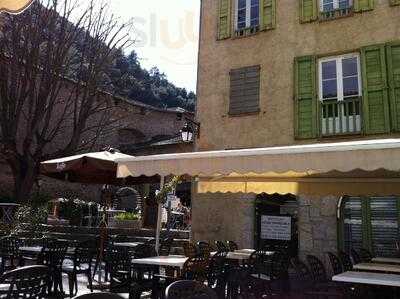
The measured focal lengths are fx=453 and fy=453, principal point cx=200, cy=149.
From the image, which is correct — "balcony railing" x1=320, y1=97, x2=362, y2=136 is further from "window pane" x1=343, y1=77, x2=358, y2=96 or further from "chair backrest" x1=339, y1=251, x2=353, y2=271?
"chair backrest" x1=339, y1=251, x2=353, y2=271

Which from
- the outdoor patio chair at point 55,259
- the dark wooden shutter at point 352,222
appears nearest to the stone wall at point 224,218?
the dark wooden shutter at point 352,222

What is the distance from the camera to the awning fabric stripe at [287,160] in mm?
5172

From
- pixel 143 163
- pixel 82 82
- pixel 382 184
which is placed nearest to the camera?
pixel 143 163

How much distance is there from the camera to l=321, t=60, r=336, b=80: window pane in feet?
38.4

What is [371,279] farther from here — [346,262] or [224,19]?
[224,19]

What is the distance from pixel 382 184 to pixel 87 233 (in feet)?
30.3

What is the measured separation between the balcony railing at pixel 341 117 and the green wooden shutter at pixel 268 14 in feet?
9.57

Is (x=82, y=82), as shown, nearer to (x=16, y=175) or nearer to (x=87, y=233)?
(x=16, y=175)

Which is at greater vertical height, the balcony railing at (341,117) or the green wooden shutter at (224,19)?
the green wooden shutter at (224,19)

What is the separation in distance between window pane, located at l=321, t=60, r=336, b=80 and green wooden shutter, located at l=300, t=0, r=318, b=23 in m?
1.34

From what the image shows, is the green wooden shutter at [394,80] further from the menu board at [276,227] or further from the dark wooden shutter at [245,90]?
the menu board at [276,227]

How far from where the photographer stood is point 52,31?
18.7m

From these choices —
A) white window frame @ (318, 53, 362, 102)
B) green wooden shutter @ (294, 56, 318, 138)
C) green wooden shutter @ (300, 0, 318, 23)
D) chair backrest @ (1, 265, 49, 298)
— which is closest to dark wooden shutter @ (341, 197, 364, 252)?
green wooden shutter @ (294, 56, 318, 138)

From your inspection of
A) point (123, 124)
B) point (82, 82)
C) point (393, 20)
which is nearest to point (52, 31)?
point (82, 82)
